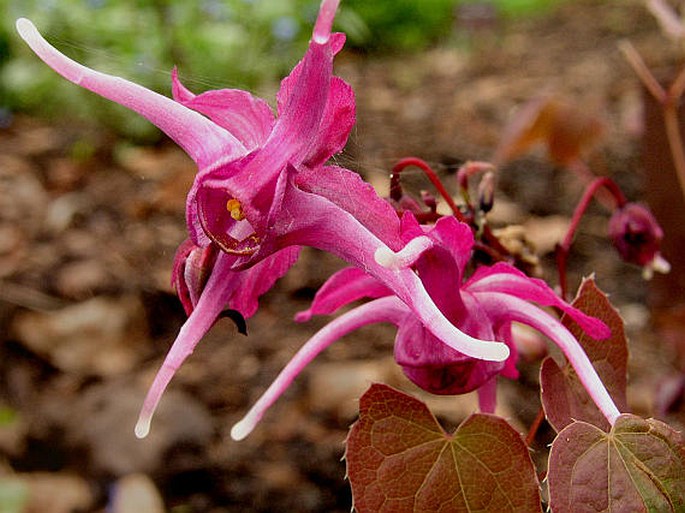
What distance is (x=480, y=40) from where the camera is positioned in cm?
389

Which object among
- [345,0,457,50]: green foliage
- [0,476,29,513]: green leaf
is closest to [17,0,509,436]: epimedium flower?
[0,476,29,513]: green leaf

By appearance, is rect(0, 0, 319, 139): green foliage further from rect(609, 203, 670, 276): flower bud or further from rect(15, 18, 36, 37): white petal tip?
rect(15, 18, 36, 37): white petal tip

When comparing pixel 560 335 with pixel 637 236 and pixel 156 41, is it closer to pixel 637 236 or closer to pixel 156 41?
pixel 637 236

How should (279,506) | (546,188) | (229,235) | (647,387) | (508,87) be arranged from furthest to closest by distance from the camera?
(508,87) < (546,188) < (647,387) < (279,506) < (229,235)

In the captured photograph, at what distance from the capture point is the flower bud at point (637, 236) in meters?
0.72

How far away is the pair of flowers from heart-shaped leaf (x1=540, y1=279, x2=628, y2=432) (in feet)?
0.09

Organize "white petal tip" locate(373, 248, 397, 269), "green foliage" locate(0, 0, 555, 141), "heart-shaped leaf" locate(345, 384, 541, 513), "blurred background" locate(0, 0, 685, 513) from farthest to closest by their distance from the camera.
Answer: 1. "green foliage" locate(0, 0, 555, 141)
2. "blurred background" locate(0, 0, 685, 513)
3. "heart-shaped leaf" locate(345, 384, 541, 513)
4. "white petal tip" locate(373, 248, 397, 269)

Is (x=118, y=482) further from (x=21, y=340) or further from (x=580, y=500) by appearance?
(x=580, y=500)

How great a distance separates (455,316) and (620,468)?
0.34 feet

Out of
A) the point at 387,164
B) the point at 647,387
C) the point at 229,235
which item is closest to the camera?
the point at 229,235

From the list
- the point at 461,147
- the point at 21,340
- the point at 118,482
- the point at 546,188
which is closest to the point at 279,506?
the point at 118,482

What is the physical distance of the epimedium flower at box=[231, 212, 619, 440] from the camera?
16.8 inches

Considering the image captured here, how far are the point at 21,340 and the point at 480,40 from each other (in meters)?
2.86

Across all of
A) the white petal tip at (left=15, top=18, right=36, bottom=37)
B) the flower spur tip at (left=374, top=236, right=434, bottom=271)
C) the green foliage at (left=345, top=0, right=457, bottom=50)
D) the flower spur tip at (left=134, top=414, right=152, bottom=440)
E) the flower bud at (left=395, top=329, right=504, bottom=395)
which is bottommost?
the green foliage at (left=345, top=0, right=457, bottom=50)
